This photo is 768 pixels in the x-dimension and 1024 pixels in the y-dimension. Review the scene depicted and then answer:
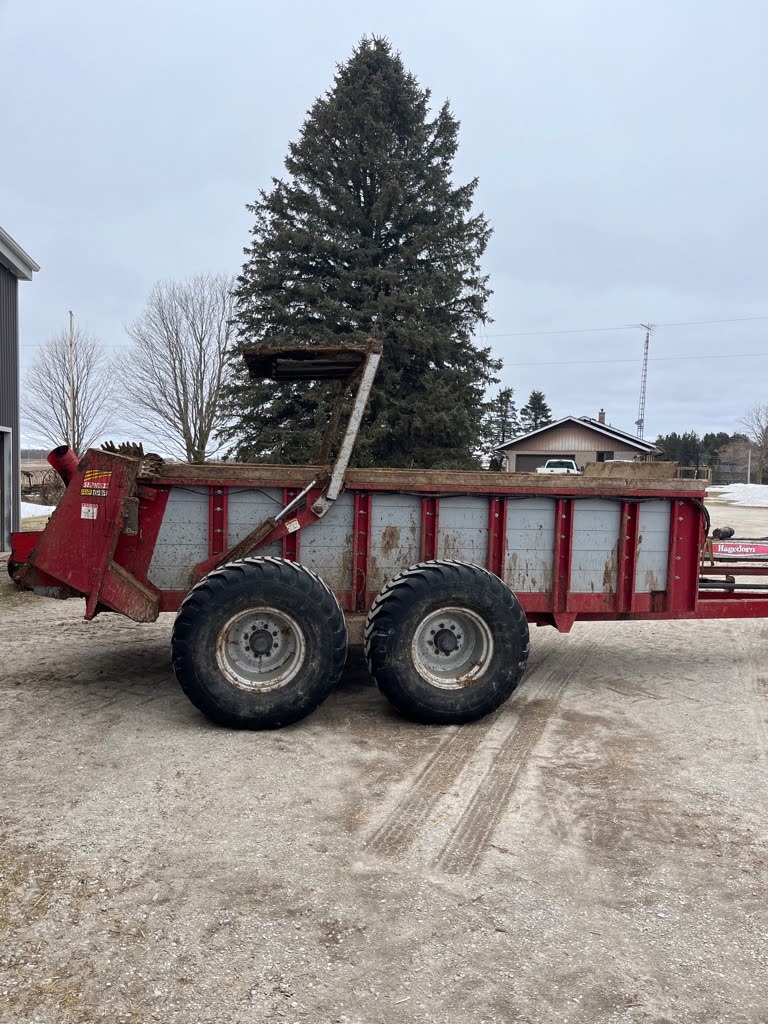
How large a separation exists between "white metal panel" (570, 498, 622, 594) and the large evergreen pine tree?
12.8 m

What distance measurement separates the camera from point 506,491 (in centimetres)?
586

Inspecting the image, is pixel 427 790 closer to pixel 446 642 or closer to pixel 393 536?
pixel 446 642

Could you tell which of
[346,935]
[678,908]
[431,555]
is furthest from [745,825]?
[431,555]

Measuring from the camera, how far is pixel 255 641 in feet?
16.8

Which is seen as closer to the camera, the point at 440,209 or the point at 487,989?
the point at 487,989

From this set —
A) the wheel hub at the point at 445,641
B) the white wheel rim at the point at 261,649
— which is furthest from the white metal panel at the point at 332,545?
the wheel hub at the point at 445,641

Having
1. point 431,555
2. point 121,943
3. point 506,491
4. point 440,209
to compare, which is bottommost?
point 121,943

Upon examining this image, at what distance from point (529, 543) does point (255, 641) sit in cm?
227

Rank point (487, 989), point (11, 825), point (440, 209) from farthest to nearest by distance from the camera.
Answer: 1. point (440, 209)
2. point (11, 825)
3. point (487, 989)

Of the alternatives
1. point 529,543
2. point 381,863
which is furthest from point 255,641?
point 529,543

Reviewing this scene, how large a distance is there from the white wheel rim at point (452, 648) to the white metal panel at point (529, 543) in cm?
78

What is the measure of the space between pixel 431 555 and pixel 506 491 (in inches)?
29.8

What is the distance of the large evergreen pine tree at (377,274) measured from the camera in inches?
752

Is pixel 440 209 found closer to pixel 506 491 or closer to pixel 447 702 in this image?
pixel 506 491
